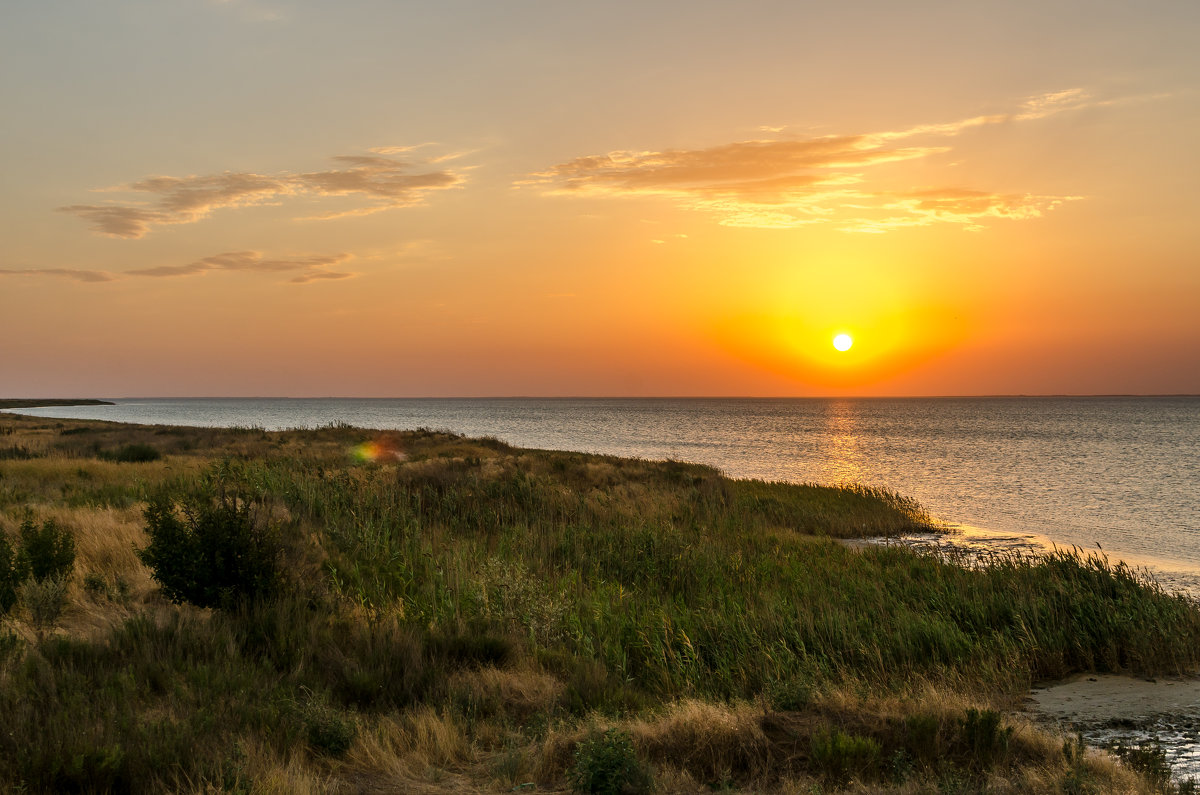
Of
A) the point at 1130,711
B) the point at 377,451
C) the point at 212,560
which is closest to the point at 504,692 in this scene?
the point at 212,560

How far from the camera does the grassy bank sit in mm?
5520

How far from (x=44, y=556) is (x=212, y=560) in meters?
2.60

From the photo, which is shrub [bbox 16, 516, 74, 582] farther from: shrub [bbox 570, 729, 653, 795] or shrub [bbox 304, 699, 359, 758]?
shrub [bbox 570, 729, 653, 795]

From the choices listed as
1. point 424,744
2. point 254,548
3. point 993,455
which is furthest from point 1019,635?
point 993,455

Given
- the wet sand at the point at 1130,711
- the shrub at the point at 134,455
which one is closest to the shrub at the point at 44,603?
the wet sand at the point at 1130,711

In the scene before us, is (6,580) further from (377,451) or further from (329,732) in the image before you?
(377,451)

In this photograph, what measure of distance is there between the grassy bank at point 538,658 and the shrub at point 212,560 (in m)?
0.11

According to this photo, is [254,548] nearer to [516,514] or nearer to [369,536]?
[369,536]

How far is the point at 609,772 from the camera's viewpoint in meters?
5.14

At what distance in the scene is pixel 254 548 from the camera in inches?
371

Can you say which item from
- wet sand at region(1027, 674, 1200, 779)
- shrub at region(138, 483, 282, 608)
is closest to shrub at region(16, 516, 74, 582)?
shrub at region(138, 483, 282, 608)

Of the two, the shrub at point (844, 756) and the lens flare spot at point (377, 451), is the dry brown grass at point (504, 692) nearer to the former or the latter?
the shrub at point (844, 756)

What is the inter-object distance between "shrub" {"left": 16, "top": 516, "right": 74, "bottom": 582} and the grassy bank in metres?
0.35

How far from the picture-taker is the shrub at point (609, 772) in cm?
512
